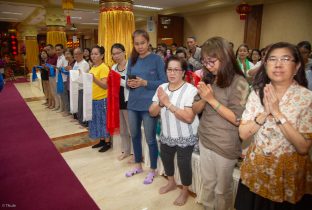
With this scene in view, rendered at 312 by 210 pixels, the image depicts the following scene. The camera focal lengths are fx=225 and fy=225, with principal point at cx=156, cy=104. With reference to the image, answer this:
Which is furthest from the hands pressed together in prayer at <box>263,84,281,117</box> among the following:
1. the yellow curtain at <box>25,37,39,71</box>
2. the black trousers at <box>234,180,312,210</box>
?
the yellow curtain at <box>25,37,39,71</box>

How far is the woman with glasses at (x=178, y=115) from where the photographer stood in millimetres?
1828

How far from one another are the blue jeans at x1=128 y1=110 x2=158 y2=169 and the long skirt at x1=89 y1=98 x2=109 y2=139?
793 mm

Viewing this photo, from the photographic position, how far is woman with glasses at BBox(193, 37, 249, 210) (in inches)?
55.7

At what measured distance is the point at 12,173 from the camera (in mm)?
2695

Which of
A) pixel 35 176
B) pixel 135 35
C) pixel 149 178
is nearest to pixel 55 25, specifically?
pixel 35 176

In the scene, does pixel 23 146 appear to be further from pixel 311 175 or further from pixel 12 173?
pixel 311 175

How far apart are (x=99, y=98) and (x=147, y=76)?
3.61 feet

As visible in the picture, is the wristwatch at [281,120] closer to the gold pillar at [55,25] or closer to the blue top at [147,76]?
the blue top at [147,76]

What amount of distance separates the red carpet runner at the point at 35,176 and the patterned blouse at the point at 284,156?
5.23 ft

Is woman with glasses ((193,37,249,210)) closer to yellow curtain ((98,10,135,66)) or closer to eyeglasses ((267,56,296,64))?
eyeglasses ((267,56,296,64))

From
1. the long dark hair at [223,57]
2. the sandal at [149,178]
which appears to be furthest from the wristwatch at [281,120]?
the sandal at [149,178]

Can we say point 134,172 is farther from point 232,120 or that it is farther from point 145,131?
point 232,120

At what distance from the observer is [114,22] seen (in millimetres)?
3537

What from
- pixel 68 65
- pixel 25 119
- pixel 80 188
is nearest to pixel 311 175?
pixel 80 188
